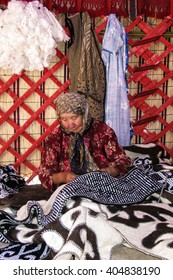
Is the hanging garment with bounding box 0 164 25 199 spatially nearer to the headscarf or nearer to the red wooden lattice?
the headscarf

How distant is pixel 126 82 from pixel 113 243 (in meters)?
1.67

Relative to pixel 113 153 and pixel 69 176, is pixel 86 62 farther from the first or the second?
pixel 69 176

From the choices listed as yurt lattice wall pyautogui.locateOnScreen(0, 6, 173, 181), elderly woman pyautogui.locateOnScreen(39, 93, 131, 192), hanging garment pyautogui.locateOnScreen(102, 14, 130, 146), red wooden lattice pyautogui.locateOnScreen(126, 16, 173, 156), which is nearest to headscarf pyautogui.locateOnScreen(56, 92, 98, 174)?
elderly woman pyautogui.locateOnScreen(39, 93, 131, 192)

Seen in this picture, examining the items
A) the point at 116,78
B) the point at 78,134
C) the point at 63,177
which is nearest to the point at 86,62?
the point at 116,78

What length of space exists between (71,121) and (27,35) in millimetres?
854

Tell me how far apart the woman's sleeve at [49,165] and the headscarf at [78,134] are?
0.09m

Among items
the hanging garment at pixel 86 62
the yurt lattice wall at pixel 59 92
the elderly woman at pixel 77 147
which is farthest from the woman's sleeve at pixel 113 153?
the yurt lattice wall at pixel 59 92

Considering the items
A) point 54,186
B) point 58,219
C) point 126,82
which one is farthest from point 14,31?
point 58,219

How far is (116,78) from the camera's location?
301 cm

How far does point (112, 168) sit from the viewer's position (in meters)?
2.20

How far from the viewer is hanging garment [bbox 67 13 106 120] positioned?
115 inches

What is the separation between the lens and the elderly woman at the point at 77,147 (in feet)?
7.20
